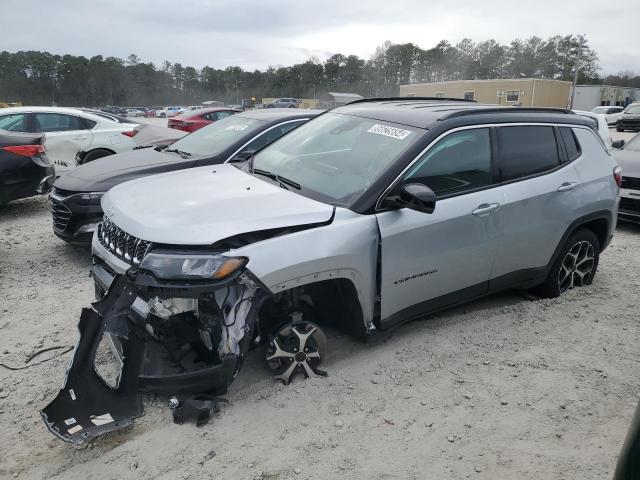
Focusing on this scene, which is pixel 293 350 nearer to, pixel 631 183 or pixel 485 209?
pixel 485 209

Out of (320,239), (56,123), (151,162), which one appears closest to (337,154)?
(320,239)

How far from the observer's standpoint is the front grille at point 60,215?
16.8ft

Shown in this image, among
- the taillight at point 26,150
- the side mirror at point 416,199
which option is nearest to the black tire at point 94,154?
the taillight at point 26,150

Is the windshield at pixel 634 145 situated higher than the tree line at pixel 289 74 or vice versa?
the tree line at pixel 289 74

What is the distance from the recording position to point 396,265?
129 inches

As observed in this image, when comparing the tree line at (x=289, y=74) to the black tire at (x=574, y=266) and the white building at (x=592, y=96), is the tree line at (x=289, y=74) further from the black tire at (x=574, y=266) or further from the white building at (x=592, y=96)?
the black tire at (x=574, y=266)

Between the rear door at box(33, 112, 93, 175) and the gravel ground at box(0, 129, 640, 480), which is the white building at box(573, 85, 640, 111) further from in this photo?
the gravel ground at box(0, 129, 640, 480)

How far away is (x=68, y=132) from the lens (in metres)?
8.92

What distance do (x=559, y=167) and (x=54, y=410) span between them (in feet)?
13.5

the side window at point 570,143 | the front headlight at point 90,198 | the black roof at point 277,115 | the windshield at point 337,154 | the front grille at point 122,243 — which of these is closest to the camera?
the front grille at point 122,243

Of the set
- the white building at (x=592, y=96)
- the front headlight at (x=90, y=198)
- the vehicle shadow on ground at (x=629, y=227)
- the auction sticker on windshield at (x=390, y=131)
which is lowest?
the vehicle shadow on ground at (x=629, y=227)

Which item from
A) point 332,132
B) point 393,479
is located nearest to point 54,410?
point 393,479

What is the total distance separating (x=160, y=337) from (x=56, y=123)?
25.0ft

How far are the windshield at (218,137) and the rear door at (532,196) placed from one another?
3.16 metres
